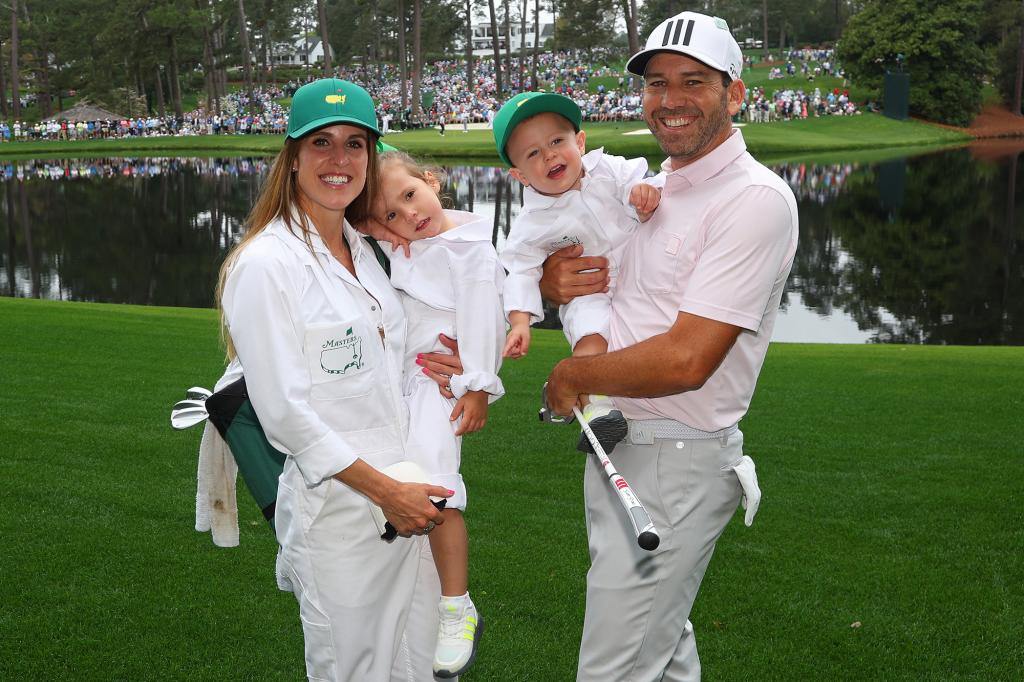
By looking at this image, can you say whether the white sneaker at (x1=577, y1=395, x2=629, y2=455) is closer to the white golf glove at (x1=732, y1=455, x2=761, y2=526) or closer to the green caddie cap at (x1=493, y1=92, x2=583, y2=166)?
the white golf glove at (x1=732, y1=455, x2=761, y2=526)

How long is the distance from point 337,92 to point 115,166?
4734 cm

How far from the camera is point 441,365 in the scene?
3375 mm

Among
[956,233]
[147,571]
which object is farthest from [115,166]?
[147,571]

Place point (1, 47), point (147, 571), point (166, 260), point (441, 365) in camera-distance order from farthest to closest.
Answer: point (1, 47) → point (166, 260) → point (147, 571) → point (441, 365)

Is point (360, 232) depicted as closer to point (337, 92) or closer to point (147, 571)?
point (337, 92)

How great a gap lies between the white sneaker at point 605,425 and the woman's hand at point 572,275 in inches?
17.4

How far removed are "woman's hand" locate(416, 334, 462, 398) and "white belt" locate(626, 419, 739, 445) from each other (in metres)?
0.61

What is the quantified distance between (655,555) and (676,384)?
0.57 meters

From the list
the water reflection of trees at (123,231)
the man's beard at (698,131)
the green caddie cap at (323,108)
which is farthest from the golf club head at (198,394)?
the water reflection of trees at (123,231)

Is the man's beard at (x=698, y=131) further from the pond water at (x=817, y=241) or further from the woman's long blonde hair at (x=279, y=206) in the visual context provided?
the pond water at (x=817, y=241)

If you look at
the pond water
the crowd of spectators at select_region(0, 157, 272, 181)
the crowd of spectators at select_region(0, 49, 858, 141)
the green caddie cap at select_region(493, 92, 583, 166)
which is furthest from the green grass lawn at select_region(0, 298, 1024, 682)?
the crowd of spectators at select_region(0, 49, 858, 141)

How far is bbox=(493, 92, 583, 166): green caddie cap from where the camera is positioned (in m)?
3.47

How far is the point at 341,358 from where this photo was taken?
2885 millimetres

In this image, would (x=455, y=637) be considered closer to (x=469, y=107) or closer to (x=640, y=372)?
(x=640, y=372)
